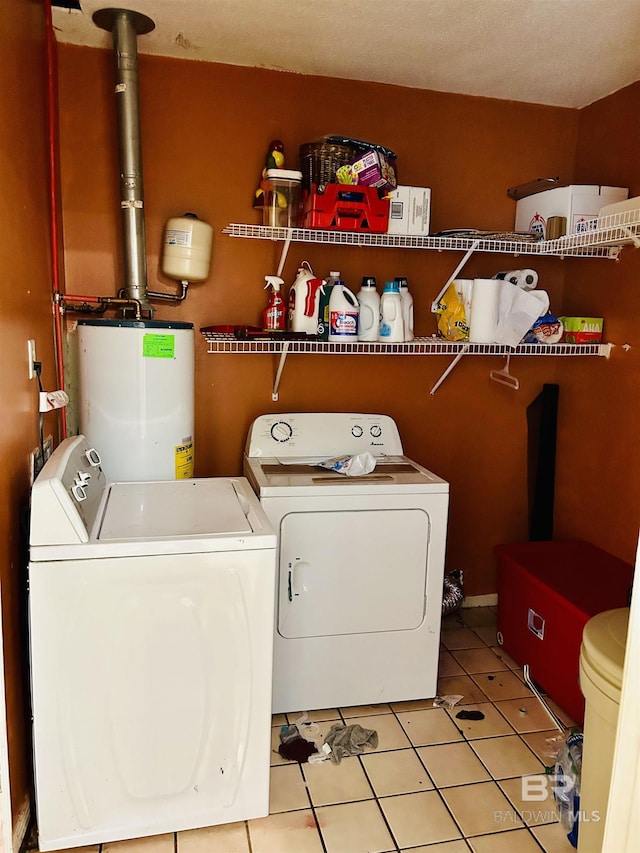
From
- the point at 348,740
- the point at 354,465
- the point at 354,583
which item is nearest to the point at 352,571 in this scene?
the point at 354,583

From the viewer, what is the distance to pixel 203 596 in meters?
1.69

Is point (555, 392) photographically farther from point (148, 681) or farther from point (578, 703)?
point (148, 681)

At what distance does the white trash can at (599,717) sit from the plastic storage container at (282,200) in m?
1.80

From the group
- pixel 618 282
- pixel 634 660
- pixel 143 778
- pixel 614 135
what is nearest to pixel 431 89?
pixel 614 135

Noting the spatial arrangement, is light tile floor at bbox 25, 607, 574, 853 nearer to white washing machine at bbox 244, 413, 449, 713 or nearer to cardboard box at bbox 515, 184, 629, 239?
white washing machine at bbox 244, 413, 449, 713

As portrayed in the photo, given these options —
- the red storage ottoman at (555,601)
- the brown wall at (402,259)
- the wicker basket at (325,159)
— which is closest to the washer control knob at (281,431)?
the brown wall at (402,259)

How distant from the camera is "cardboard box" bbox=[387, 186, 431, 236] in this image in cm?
253

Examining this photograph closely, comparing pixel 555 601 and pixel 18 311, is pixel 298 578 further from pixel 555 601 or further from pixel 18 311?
pixel 18 311

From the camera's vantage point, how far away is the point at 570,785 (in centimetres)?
186

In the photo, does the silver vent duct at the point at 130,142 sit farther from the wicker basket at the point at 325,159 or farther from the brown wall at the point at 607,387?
the brown wall at the point at 607,387

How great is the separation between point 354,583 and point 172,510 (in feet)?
2.44

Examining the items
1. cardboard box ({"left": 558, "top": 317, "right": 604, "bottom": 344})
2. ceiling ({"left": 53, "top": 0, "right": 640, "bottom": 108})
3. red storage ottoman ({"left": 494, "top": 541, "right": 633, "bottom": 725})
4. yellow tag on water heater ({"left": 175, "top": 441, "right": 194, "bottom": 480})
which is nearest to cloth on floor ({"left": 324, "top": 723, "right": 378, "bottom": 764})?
red storage ottoman ({"left": 494, "top": 541, "right": 633, "bottom": 725})

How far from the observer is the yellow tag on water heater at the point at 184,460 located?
232cm

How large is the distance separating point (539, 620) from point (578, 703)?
32 cm
